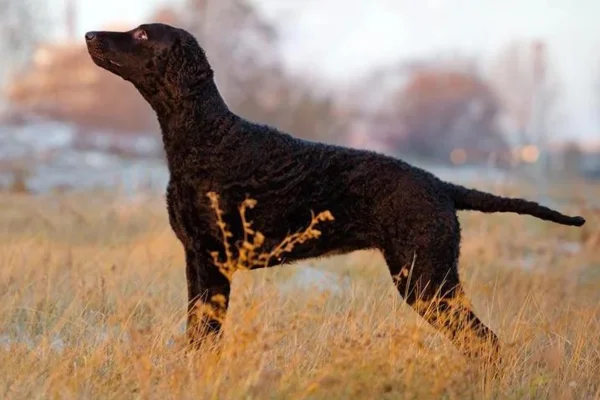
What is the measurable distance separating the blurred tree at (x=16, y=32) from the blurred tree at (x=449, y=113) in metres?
19.9

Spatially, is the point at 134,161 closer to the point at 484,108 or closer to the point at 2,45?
the point at 2,45

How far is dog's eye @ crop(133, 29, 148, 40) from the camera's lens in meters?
4.33

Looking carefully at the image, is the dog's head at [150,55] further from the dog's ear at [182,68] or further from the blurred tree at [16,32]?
the blurred tree at [16,32]

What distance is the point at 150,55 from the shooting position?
14.1ft

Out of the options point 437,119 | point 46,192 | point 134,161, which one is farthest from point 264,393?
point 437,119

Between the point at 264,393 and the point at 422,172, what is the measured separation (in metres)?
1.60

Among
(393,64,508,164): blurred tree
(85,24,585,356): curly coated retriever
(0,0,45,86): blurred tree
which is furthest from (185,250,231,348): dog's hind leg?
(393,64,508,164): blurred tree

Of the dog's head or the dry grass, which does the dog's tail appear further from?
the dog's head

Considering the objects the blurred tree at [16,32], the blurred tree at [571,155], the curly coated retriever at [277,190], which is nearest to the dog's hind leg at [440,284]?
the curly coated retriever at [277,190]

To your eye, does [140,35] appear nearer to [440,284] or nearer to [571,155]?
[440,284]

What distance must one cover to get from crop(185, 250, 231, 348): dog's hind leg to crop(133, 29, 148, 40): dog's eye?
3.65 feet

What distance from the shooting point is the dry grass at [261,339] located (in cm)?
347

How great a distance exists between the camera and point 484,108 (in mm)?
43250

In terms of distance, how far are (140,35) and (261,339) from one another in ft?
5.79
